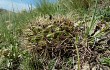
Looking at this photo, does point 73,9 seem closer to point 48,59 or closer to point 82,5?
point 82,5

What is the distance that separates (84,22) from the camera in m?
3.36

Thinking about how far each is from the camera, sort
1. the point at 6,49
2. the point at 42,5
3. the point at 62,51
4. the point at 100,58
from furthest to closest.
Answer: the point at 42,5 < the point at 6,49 < the point at 62,51 < the point at 100,58

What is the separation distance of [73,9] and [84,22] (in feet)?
2.70

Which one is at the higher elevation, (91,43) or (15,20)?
(15,20)

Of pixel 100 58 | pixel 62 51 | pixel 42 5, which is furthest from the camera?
pixel 42 5

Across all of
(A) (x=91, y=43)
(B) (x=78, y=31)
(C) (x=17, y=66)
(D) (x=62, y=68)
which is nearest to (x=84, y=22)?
(B) (x=78, y=31)

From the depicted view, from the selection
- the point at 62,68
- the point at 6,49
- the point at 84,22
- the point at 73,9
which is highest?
the point at 73,9

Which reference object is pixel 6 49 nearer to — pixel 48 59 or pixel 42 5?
pixel 48 59

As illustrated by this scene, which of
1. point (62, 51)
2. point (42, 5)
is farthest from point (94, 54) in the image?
point (42, 5)

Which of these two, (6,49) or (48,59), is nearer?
(48,59)

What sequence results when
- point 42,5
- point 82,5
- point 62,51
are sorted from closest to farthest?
point 62,51 → point 82,5 → point 42,5

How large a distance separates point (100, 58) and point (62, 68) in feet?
1.35

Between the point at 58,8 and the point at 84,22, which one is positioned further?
the point at 58,8

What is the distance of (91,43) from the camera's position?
2924 mm
